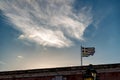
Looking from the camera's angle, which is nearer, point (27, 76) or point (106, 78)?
point (106, 78)

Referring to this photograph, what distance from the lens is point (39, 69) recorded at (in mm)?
28062

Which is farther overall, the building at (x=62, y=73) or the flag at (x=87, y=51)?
the flag at (x=87, y=51)

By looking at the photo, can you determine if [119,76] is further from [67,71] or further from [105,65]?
[67,71]

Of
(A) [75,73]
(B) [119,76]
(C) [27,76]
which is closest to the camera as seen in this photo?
(B) [119,76]

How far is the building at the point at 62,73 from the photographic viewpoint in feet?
84.1

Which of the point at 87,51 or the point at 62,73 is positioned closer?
the point at 62,73

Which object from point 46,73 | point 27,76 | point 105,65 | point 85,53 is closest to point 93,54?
point 85,53

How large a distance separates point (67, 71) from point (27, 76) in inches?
190

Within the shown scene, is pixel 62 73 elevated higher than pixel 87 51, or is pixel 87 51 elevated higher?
pixel 87 51

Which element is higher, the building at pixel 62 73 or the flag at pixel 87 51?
the flag at pixel 87 51

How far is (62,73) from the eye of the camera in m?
27.5

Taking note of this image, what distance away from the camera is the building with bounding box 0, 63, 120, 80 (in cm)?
2562

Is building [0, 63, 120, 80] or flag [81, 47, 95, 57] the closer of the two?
building [0, 63, 120, 80]

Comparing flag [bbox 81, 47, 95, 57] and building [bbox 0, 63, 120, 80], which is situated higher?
flag [bbox 81, 47, 95, 57]
